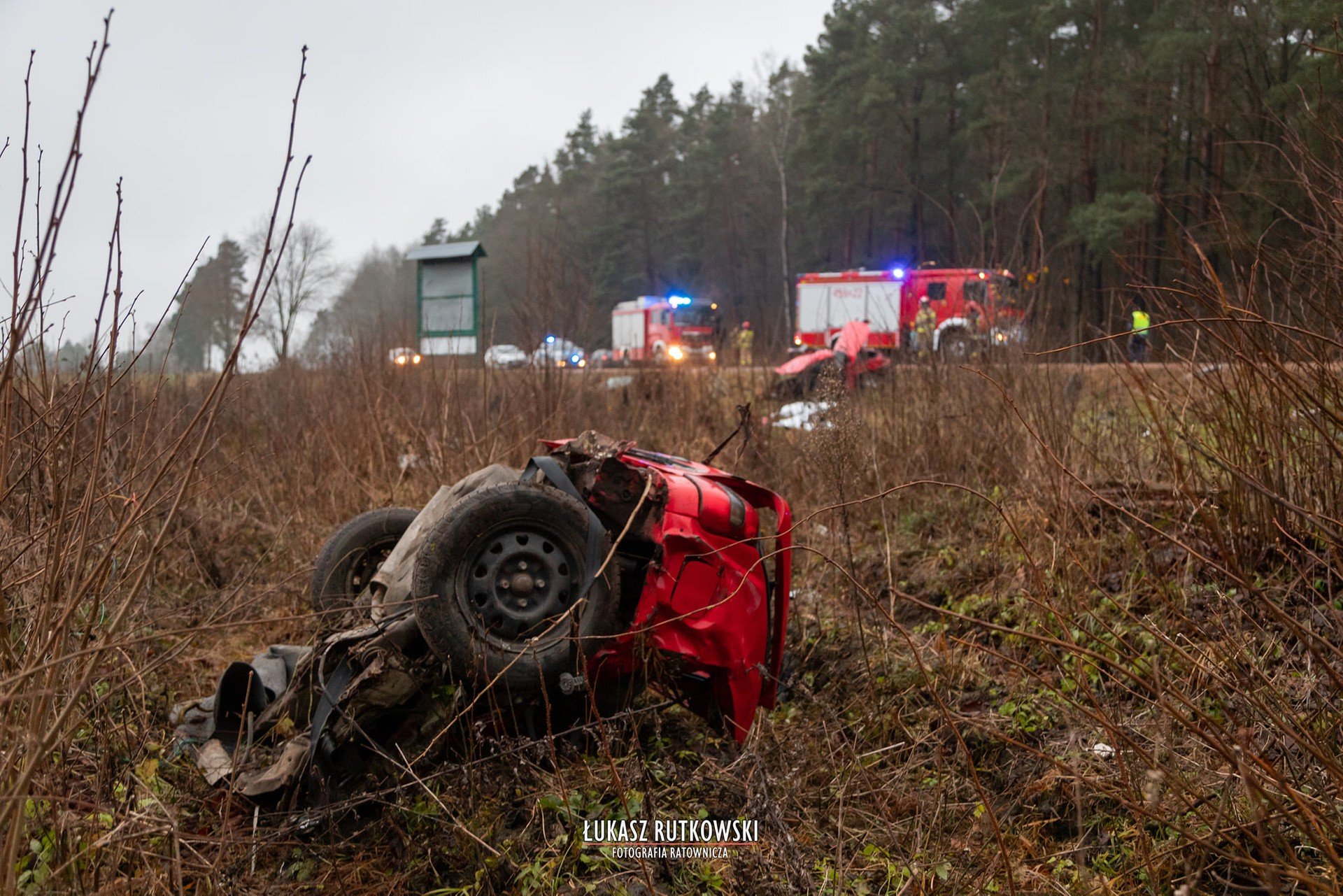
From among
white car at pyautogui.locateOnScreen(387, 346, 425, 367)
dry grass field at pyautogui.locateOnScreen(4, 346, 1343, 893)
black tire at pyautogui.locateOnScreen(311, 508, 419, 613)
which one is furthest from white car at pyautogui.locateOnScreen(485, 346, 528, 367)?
black tire at pyautogui.locateOnScreen(311, 508, 419, 613)

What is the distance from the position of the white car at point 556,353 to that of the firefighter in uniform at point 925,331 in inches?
111

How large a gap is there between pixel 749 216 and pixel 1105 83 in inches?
834

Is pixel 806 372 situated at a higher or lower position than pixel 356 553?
higher

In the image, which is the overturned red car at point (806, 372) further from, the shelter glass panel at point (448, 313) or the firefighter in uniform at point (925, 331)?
the shelter glass panel at point (448, 313)

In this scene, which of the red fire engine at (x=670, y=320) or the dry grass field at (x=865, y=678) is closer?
the dry grass field at (x=865, y=678)

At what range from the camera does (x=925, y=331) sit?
329 inches

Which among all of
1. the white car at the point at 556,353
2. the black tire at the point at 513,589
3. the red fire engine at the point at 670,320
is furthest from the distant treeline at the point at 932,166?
the black tire at the point at 513,589

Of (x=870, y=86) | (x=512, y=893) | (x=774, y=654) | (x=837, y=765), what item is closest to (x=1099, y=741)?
(x=837, y=765)

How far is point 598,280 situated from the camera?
4491 cm

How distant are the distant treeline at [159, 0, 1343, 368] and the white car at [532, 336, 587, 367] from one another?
121mm

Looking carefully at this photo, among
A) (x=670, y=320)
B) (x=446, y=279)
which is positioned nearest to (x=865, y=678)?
(x=446, y=279)

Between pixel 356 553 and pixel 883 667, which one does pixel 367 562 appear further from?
pixel 883 667

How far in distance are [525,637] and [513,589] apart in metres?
0.17

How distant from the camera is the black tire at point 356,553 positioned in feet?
13.9
